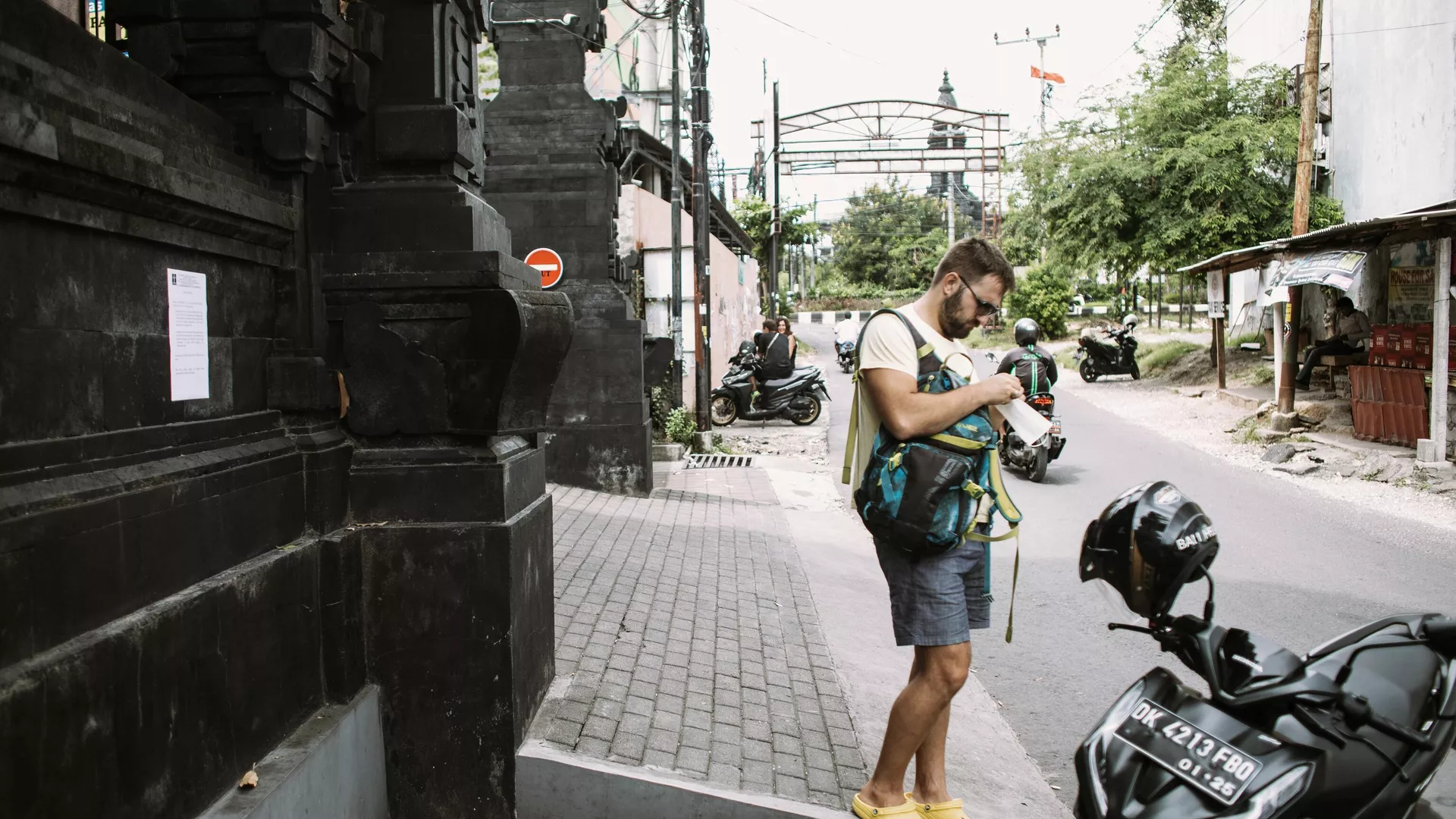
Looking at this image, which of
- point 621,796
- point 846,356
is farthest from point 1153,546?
point 846,356

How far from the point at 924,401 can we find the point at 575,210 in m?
8.16

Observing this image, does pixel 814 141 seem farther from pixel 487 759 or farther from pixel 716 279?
pixel 487 759

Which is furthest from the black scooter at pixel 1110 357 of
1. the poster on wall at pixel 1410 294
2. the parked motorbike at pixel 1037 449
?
the parked motorbike at pixel 1037 449

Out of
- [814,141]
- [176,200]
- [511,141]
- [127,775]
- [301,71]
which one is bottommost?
[127,775]

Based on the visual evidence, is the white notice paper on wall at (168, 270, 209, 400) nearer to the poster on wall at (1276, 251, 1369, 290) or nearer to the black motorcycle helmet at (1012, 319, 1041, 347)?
the black motorcycle helmet at (1012, 319, 1041, 347)

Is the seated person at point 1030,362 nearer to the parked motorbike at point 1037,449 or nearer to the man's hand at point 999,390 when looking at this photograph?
the parked motorbike at point 1037,449

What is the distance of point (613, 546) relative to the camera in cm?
760

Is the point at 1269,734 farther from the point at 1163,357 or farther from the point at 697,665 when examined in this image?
the point at 1163,357

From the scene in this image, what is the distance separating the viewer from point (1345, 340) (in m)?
17.1

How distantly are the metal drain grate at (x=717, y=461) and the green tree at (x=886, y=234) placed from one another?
50034 mm

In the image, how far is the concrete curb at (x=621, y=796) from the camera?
362 centimetres

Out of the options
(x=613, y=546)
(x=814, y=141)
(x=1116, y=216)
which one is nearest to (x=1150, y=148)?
(x=1116, y=216)

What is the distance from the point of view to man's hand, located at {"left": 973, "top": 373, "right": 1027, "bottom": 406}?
3.39 metres

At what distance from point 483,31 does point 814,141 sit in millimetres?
33490
